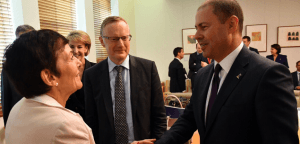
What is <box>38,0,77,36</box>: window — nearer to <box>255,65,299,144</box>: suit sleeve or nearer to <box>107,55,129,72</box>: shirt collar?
<box>107,55,129,72</box>: shirt collar

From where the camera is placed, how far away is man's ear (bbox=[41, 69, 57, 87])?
35.2 inches

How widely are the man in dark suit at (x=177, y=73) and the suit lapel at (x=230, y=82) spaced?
543cm

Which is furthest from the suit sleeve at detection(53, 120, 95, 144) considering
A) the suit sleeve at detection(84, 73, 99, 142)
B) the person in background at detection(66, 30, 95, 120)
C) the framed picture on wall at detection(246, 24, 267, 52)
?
the framed picture on wall at detection(246, 24, 267, 52)

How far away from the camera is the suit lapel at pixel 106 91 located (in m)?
1.54

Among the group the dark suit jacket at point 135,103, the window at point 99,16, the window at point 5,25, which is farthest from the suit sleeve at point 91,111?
the window at point 99,16

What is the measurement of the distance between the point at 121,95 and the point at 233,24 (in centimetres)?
92

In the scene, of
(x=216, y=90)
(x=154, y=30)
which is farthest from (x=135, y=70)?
(x=154, y=30)

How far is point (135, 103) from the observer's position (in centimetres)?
155

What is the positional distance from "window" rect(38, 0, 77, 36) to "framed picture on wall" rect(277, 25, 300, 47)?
6.81m

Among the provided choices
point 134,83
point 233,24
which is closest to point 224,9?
point 233,24

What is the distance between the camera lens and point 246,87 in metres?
1.02

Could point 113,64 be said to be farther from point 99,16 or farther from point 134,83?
point 99,16

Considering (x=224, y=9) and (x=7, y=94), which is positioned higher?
(x=224, y=9)

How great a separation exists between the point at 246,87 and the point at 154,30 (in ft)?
24.7
